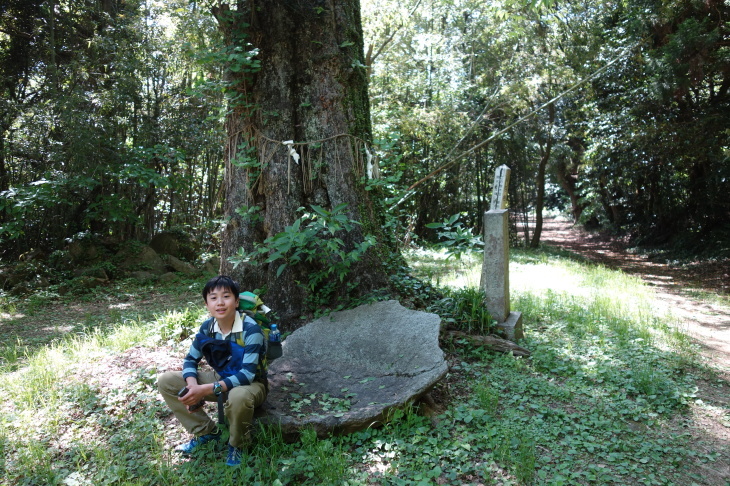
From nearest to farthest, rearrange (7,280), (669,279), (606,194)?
(7,280) < (669,279) < (606,194)

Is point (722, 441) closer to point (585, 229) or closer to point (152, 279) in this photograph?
point (152, 279)

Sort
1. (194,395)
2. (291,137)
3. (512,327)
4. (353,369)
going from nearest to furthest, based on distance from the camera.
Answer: (194,395) < (353,369) < (512,327) < (291,137)

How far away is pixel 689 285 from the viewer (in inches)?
403

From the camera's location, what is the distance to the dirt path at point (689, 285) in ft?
17.5

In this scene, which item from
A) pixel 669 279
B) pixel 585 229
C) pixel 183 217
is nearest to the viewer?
pixel 669 279

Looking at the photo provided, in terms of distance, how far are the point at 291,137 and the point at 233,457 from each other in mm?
2970

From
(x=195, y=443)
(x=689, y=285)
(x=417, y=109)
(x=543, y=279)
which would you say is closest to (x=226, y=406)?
(x=195, y=443)

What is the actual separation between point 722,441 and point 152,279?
29.2 ft

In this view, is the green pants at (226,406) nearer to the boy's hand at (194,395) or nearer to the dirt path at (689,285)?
the boy's hand at (194,395)

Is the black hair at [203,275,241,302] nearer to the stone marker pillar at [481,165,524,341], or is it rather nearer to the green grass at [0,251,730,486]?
the green grass at [0,251,730,486]

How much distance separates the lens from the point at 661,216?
1491 cm

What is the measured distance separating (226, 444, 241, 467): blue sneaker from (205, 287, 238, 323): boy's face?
74cm

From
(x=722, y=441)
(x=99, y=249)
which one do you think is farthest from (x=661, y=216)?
(x=99, y=249)

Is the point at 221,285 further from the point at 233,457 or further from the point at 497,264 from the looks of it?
the point at 497,264
